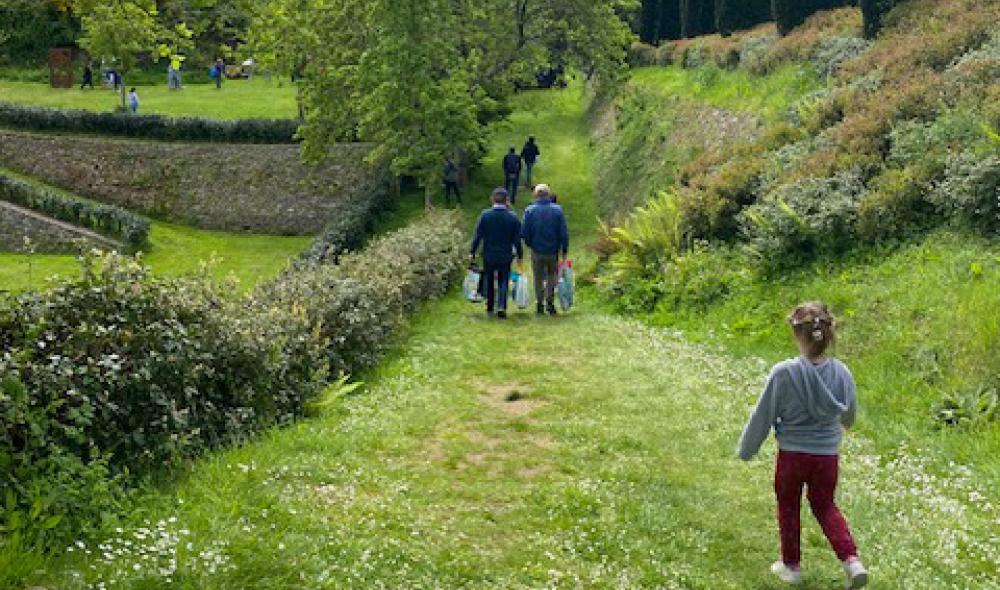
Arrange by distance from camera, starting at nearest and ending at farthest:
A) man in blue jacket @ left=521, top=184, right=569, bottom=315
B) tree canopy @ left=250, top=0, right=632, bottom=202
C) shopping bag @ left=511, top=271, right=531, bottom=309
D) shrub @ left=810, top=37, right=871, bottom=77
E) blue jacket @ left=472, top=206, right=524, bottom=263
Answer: blue jacket @ left=472, top=206, right=524, bottom=263 → man in blue jacket @ left=521, top=184, right=569, bottom=315 → shopping bag @ left=511, top=271, right=531, bottom=309 → shrub @ left=810, top=37, right=871, bottom=77 → tree canopy @ left=250, top=0, right=632, bottom=202

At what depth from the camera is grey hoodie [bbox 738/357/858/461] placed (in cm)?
519

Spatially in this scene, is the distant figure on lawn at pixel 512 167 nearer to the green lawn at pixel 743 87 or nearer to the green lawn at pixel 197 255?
the green lawn at pixel 743 87

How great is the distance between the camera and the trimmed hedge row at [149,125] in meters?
37.5

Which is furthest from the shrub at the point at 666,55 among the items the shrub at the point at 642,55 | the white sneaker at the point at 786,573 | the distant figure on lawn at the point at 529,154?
the white sneaker at the point at 786,573

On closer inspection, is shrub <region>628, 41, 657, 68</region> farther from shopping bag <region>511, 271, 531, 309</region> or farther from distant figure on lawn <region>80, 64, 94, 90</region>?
distant figure on lawn <region>80, 64, 94, 90</region>

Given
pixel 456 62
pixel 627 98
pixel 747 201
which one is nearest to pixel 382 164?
pixel 456 62

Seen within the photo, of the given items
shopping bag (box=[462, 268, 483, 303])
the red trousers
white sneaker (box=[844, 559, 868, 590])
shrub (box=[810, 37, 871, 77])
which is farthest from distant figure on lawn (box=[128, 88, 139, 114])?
white sneaker (box=[844, 559, 868, 590])

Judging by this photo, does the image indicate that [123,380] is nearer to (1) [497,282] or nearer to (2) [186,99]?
(1) [497,282]

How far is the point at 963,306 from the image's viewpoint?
30.3 feet

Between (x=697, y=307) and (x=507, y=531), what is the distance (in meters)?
8.68

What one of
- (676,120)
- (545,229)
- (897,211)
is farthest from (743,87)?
(897,211)

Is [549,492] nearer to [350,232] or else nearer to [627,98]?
[350,232]

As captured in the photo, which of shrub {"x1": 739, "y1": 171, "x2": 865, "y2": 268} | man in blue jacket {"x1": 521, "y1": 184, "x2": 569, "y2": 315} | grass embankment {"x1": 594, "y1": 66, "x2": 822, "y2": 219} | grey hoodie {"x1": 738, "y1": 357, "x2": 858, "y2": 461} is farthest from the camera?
grass embankment {"x1": 594, "y1": 66, "x2": 822, "y2": 219}

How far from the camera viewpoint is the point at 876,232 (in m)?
12.2
